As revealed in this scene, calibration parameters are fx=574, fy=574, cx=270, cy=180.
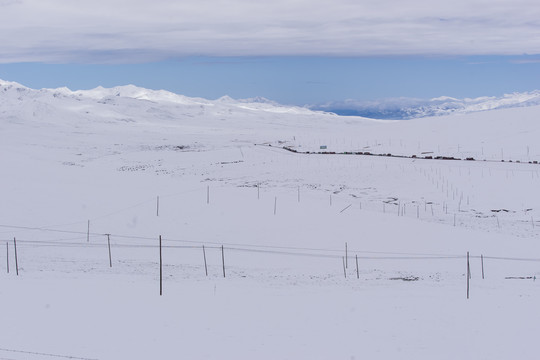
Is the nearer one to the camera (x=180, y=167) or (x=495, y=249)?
(x=495, y=249)

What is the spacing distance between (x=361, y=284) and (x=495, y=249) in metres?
10.2

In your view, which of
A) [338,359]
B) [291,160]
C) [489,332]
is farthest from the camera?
[291,160]

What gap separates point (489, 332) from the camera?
16062mm

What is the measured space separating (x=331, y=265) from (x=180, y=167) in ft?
147

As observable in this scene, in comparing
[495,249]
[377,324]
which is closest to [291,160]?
[495,249]

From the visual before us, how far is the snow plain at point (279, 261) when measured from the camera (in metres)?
15.4

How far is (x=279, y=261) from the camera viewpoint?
2738 centimetres

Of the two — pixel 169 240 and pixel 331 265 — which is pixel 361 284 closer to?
pixel 331 265

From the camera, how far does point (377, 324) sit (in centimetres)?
1677

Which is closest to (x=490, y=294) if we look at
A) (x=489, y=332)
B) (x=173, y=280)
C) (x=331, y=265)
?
(x=489, y=332)

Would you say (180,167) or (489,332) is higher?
(180,167)

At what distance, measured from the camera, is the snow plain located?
1539 cm

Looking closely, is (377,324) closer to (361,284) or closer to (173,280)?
(361,284)

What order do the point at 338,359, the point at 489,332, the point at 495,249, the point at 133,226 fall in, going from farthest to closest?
1. the point at 133,226
2. the point at 495,249
3. the point at 489,332
4. the point at 338,359
